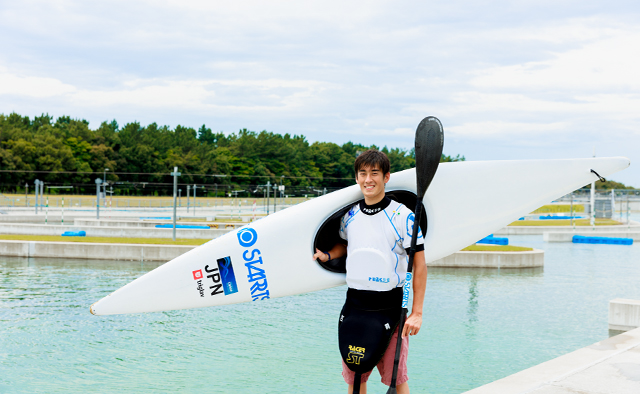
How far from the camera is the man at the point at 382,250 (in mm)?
3240

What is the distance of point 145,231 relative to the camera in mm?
19641

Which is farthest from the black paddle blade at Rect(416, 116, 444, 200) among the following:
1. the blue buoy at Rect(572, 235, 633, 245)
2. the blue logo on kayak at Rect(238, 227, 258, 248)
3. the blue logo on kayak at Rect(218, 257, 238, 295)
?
the blue buoy at Rect(572, 235, 633, 245)

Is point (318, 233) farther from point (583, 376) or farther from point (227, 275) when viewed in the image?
point (583, 376)

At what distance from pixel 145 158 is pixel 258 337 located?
197 feet

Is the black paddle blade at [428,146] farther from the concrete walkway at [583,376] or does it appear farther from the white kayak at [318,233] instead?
the concrete walkway at [583,376]

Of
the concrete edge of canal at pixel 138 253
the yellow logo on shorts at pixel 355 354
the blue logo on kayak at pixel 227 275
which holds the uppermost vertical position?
the blue logo on kayak at pixel 227 275

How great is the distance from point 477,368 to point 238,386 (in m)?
2.86

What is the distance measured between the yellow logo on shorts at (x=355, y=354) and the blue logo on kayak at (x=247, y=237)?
4.13 ft

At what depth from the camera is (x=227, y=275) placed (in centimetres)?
421

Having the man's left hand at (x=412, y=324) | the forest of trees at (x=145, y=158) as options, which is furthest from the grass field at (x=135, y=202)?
the man's left hand at (x=412, y=324)

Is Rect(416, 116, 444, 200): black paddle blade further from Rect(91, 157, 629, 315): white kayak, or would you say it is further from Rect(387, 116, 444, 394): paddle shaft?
Rect(91, 157, 629, 315): white kayak

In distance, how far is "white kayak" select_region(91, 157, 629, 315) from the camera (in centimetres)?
413

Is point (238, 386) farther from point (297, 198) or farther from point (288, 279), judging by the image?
point (297, 198)

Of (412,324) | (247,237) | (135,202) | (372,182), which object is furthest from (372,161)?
(135,202)
